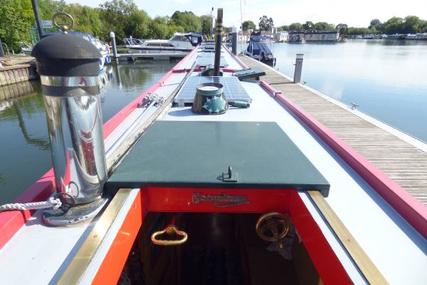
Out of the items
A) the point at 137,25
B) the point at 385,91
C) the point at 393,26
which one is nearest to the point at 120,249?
the point at 385,91

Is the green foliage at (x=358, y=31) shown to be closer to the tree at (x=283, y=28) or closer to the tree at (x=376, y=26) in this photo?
the tree at (x=376, y=26)

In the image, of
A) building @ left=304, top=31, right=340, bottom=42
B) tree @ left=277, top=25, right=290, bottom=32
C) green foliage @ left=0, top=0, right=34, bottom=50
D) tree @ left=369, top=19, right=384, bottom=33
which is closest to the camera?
green foliage @ left=0, top=0, right=34, bottom=50

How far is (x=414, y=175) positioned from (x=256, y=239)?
83.1 inches

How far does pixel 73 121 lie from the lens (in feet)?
4.99

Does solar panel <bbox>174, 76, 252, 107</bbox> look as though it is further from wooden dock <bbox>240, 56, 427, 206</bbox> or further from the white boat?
the white boat

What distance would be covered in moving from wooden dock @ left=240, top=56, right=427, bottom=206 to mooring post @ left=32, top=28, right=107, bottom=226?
3.18m

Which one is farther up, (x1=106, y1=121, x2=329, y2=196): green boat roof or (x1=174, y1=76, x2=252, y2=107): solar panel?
(x1=174, y1=76, x2=252, y2=107): solar panel

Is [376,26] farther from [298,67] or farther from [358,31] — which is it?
[298,67]

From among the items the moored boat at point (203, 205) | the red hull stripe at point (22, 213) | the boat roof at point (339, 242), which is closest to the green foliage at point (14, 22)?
the moored boat at point (203, 205)

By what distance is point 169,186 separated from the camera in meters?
1.86

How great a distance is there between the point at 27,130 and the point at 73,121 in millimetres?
10928

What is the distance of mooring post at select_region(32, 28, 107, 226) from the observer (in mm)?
1434

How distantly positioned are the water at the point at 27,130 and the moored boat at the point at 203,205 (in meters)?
5.27

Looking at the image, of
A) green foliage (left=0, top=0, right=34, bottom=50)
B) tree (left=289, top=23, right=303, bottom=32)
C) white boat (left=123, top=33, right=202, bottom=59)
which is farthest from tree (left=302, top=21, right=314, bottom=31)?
green foliage (left=0, top=0, right=34, bottom=50)
